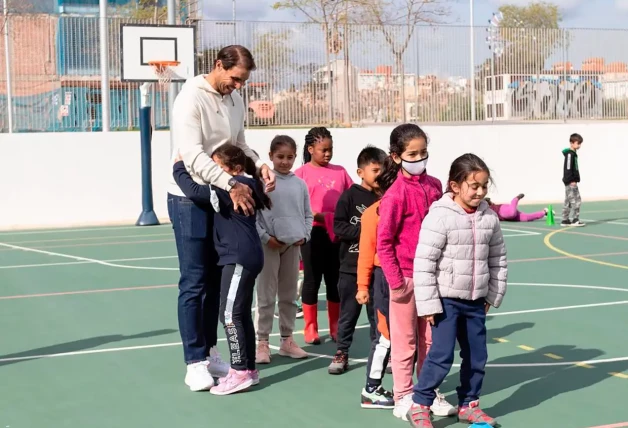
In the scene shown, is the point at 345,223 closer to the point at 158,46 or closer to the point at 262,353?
the point at 262,353

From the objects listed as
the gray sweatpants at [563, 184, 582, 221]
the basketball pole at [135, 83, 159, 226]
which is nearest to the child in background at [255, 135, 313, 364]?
the gray sweatpants at [563, 184, 582, 221]

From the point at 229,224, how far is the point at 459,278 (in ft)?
5.22

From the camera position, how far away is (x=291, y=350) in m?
7.44

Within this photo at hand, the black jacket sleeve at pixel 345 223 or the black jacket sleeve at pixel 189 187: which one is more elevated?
the black jacket sleeve at pixel 189 187

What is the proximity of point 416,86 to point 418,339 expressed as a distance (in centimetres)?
1883

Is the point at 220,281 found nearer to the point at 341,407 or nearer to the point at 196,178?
the point at 196,178

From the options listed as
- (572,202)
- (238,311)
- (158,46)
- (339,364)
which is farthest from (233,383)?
(158,46)

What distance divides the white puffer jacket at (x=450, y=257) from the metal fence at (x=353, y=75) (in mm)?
16463

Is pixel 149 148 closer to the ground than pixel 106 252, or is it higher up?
higher up

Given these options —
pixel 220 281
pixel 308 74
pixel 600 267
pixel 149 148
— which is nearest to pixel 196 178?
pixel 220 281

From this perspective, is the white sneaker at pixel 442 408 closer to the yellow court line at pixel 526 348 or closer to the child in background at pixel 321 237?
the yellow court line at pixel 526 348

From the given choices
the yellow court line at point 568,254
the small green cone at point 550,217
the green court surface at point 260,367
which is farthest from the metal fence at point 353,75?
the green court surface at point 260,367

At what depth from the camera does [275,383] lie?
262 inches

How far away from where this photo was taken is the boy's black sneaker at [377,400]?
6000 mm
